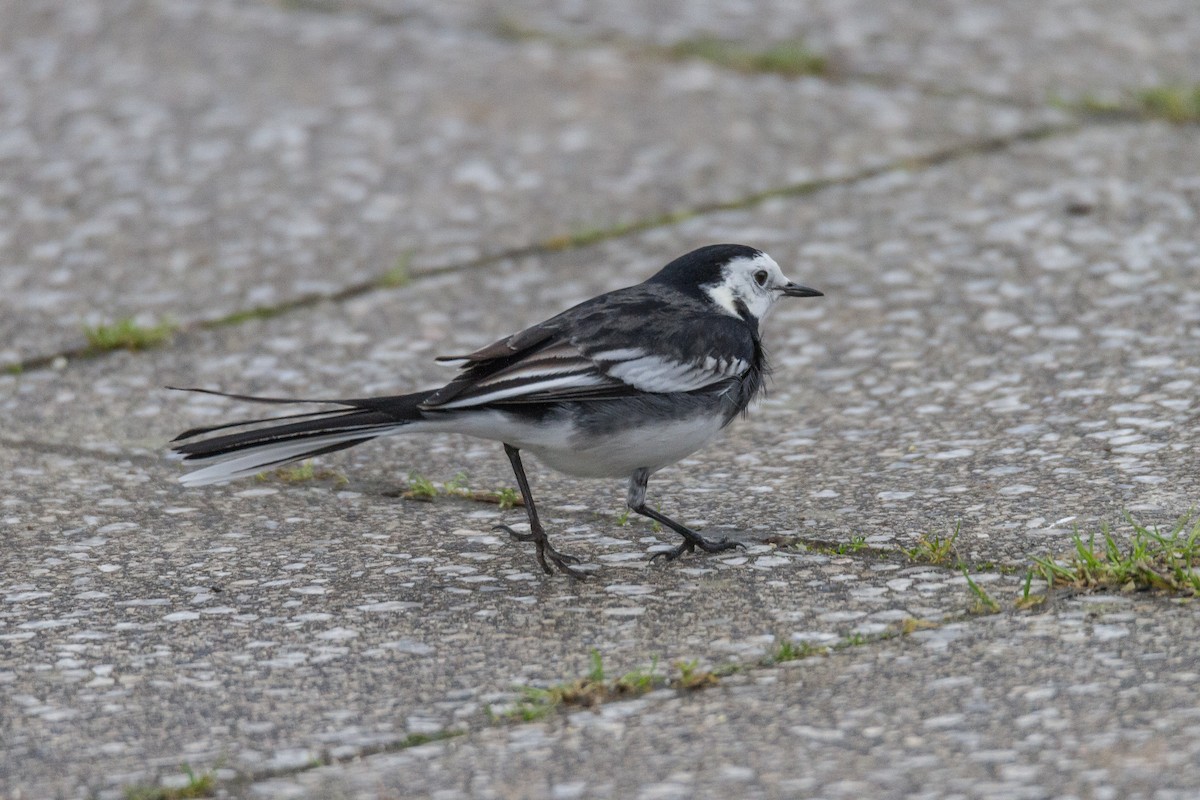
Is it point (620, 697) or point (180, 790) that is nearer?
point (180, 790)

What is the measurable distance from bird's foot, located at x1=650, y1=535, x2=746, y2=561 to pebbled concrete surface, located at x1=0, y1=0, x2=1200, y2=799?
0.05 m

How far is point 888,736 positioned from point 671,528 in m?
1.46

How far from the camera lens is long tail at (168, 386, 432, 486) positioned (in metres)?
4.59

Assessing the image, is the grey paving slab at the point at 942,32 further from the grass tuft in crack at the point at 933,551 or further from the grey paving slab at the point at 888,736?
the grey paving slab at the point at 888,736

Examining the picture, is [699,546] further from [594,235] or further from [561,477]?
[594,235]

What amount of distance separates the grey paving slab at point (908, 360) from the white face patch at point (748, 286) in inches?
19.4

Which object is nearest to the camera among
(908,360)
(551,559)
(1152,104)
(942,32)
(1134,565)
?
(1134,565)

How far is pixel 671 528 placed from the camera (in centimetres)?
490

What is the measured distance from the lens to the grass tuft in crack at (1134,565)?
419 cm

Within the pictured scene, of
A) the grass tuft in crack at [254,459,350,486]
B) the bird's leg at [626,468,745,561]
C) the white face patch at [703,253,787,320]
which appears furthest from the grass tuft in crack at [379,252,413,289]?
the bird's leg at [626,468,745,561]

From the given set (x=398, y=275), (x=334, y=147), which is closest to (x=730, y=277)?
(x=398, y=275)

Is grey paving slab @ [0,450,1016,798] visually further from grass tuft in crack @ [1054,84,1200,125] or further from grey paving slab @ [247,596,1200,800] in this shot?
grass tuft in crack @ [1054,84,1200,125]

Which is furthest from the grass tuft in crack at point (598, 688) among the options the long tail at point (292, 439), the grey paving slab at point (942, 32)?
the grey paving slab at point (942, 32)

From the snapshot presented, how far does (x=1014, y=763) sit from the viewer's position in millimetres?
3377
